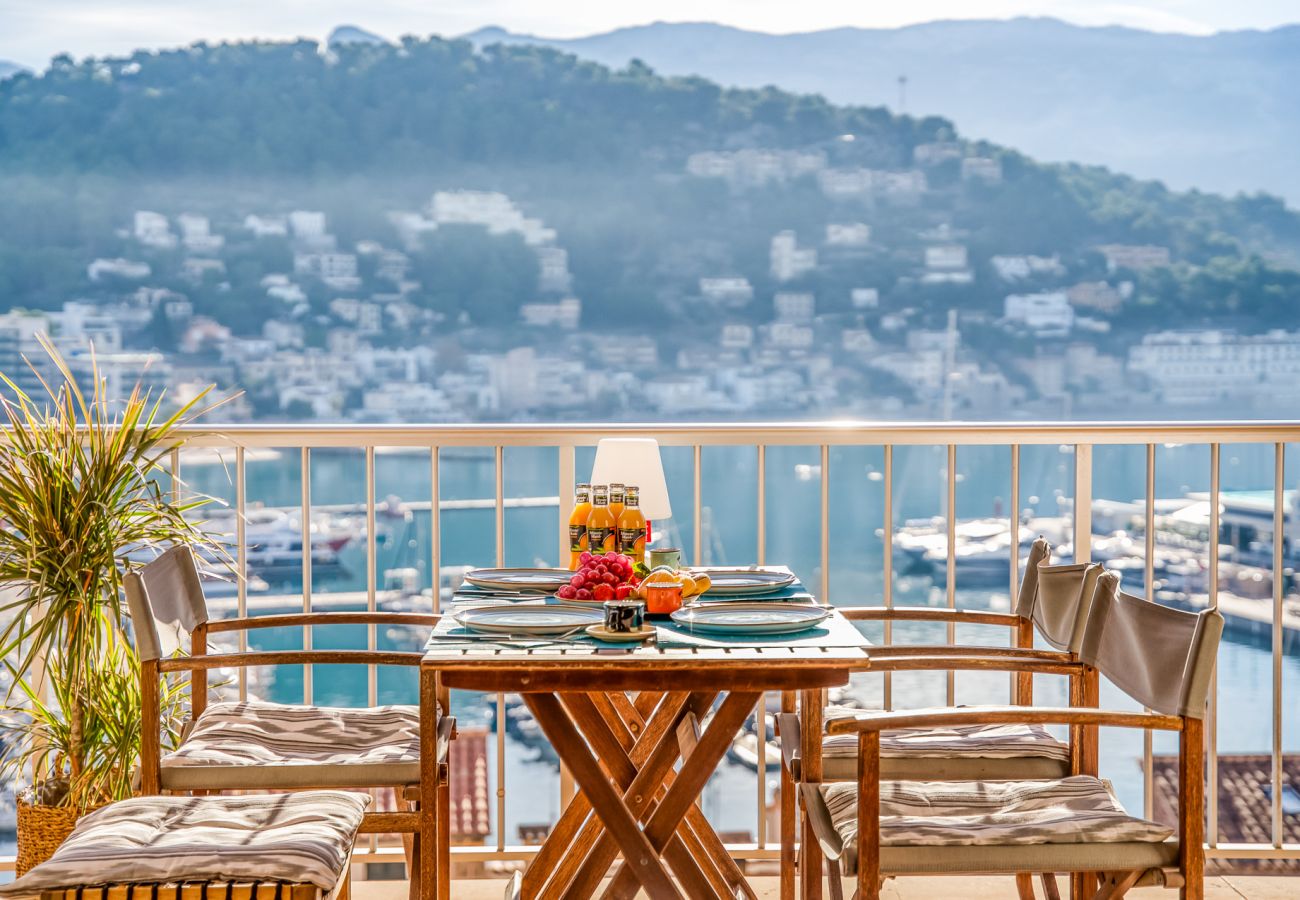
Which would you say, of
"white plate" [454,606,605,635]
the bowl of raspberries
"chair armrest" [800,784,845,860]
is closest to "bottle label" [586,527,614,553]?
the bowl of raspberries

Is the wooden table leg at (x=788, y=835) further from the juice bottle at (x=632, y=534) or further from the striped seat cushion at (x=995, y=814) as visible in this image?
the juice bottle at (x=632, y=534)

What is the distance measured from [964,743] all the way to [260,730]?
1416 mm

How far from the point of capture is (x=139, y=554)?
346 centimetres

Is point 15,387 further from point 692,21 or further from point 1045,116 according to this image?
point 1045,116

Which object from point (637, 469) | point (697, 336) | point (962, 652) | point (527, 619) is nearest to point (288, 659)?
point (527, 619)

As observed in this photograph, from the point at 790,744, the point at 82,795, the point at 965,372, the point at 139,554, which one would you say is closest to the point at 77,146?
the point at 965,372

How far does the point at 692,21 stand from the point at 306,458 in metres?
13.0

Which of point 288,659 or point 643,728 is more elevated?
point 288,659

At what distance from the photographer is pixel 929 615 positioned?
2723 millimetres

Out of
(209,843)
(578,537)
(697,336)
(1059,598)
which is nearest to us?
(209,843)

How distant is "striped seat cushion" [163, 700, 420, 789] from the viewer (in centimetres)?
233

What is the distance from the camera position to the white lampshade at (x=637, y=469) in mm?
2787

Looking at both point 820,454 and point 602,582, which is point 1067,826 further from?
point 820,454

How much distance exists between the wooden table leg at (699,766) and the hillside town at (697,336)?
692 centimetres
